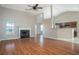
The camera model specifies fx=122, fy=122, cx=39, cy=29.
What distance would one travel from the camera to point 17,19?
335 centimetres

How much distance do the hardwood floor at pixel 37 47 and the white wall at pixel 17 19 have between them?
0.21 m

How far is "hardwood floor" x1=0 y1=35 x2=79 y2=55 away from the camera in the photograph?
10.4 feet

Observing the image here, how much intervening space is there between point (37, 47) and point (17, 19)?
94 centimetres

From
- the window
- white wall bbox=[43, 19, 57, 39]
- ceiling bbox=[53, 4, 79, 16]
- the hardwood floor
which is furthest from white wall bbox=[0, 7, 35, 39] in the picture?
ceiling bbox=[53, 4, 79, 16]

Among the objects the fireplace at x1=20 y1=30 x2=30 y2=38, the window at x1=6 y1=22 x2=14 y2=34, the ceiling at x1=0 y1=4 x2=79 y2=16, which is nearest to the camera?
the ceiling at x1=0 y1=4 x2=79 y2=16

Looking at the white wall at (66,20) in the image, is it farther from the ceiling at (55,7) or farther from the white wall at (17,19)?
the white wall at (17,19)

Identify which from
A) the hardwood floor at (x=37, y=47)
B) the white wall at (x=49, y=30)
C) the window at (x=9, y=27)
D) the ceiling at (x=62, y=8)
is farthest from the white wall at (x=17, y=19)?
the ceiling at (x=62, y=8)

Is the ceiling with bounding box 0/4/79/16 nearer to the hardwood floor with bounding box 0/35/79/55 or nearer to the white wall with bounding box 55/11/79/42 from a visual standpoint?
the white wall with bounding box 55/11/79/42

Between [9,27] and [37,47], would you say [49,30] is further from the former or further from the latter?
[9,27]

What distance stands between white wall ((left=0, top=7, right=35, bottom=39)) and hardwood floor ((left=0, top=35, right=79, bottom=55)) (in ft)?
0.69

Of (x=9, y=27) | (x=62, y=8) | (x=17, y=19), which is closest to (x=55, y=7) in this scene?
(x=62, y=8)
